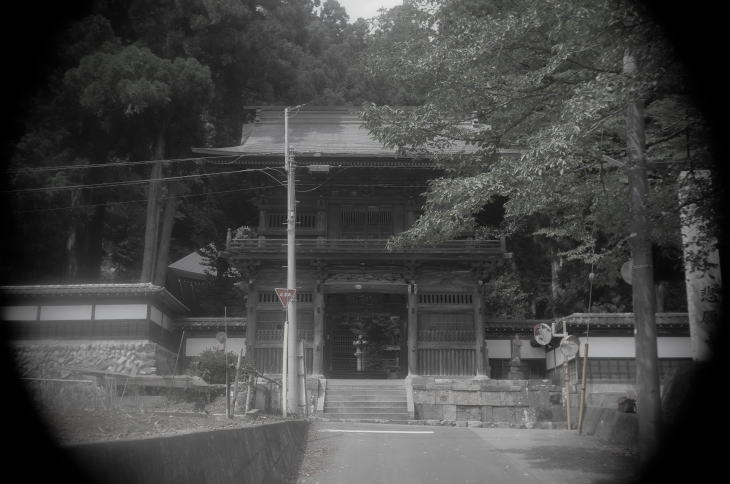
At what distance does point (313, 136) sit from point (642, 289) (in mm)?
16537

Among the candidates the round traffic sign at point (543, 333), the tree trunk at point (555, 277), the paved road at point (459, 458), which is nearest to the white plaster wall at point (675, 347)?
the round traffic sign at point (543, 333)

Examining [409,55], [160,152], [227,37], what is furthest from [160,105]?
[409,55]

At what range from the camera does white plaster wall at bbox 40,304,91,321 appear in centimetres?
1970

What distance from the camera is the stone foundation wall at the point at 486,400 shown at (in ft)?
59.0

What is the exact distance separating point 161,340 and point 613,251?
15499 millimetres

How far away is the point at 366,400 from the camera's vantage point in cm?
1797

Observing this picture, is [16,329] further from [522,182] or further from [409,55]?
[522,182]

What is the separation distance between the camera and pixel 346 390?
18.6 meters

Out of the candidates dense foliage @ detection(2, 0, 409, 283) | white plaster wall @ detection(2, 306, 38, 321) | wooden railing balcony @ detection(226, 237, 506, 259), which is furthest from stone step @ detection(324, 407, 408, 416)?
white plaster wall @ detection(2, 306, 38, 321)

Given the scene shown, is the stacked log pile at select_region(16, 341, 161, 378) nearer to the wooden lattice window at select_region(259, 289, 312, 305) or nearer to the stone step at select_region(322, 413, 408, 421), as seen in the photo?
the wooden lattice window at select_region(259, 289, 312, 305)

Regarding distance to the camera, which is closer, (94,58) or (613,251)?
(613,251)

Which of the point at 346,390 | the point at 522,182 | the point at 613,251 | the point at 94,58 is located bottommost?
the point at 346,390

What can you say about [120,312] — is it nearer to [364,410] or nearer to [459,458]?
[364,410]

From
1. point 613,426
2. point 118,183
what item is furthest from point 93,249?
point 613,426
